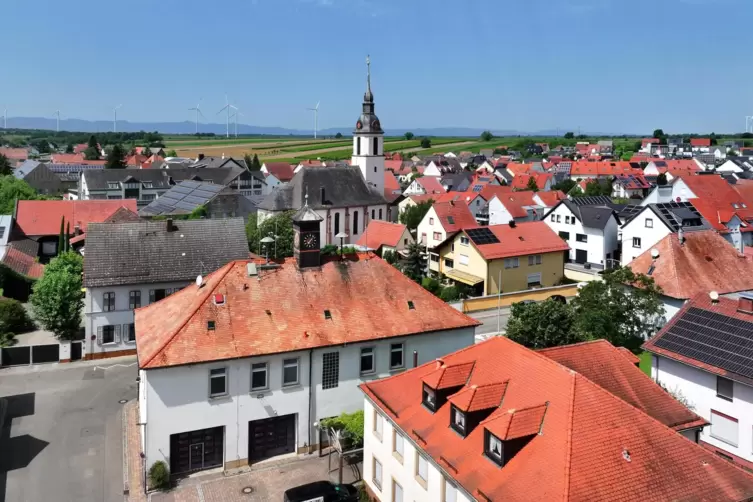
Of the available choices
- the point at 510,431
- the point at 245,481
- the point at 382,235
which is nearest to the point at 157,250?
the point at 245,481

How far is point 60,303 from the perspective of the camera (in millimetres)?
40562

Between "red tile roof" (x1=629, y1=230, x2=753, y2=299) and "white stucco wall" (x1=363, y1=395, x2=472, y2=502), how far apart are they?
989 inches

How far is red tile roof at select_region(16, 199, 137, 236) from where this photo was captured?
227ft

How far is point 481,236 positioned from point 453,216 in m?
13.7

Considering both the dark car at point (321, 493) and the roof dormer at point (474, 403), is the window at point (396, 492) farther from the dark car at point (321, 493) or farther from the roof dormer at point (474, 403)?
the roof dormer at point (474, 403)

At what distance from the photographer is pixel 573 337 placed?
32.7 meters

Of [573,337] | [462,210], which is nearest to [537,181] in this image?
[462,210]

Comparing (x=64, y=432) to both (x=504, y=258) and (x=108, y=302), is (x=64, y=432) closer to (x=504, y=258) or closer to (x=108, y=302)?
(x=108, y=302)

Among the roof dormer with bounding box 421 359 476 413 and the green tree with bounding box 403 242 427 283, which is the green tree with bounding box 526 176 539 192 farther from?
the roof dormer with bounding box 421 359 476 413

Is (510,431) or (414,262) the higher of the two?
(510,431)

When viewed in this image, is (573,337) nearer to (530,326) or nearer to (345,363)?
(530,326)

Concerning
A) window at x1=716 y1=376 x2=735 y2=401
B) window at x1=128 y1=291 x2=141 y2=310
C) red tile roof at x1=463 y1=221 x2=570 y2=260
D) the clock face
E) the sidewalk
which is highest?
the clock face

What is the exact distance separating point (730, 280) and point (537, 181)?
332 feet

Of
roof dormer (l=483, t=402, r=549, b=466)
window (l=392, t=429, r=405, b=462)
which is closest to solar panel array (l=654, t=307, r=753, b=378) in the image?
roof dormer (l=483, t=402, r=549, b=466)
